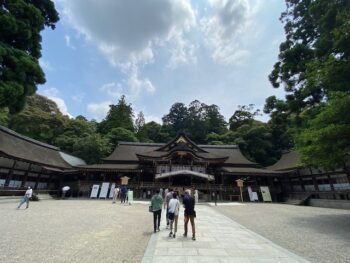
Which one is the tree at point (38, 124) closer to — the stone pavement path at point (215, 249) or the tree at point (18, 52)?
the tree at point (18, 52)

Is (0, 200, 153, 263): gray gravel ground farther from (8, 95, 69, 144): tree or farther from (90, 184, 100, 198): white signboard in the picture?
(8, 95, 69, 144): tree

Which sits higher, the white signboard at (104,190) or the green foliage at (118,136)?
the green foliage at (118,136)

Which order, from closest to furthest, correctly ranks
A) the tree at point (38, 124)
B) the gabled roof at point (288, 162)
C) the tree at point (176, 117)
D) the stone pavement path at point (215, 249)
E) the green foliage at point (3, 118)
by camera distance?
the stone pavement path at point (215, 249) < the gabled roof at point (288, 162) < the green foliage at point (3, 118) < the tree at point (38, 124) < the tree at point (176, 117)

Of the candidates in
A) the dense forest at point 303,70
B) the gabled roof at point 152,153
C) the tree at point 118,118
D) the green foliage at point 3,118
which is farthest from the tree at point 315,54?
the tree at point 118,118

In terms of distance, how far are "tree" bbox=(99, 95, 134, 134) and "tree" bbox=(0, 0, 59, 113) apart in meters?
41.4

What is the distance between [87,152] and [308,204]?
1273 inches

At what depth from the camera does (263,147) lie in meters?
43.2

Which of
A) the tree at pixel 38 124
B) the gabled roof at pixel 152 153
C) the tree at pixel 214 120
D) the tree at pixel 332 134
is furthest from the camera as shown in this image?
the tree at pixel 214 120

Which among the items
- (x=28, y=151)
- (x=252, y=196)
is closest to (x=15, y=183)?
(x=28, y=151)

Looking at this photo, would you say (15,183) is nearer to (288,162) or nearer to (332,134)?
(332,134)

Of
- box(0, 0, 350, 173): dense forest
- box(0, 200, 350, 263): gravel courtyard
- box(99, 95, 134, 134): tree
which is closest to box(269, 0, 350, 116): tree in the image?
box(0, 0, 350, 173): dense forest

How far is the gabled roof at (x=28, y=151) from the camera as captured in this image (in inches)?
836

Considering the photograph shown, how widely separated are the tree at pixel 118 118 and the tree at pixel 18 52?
41.4 metres

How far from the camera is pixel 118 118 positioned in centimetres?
5984
